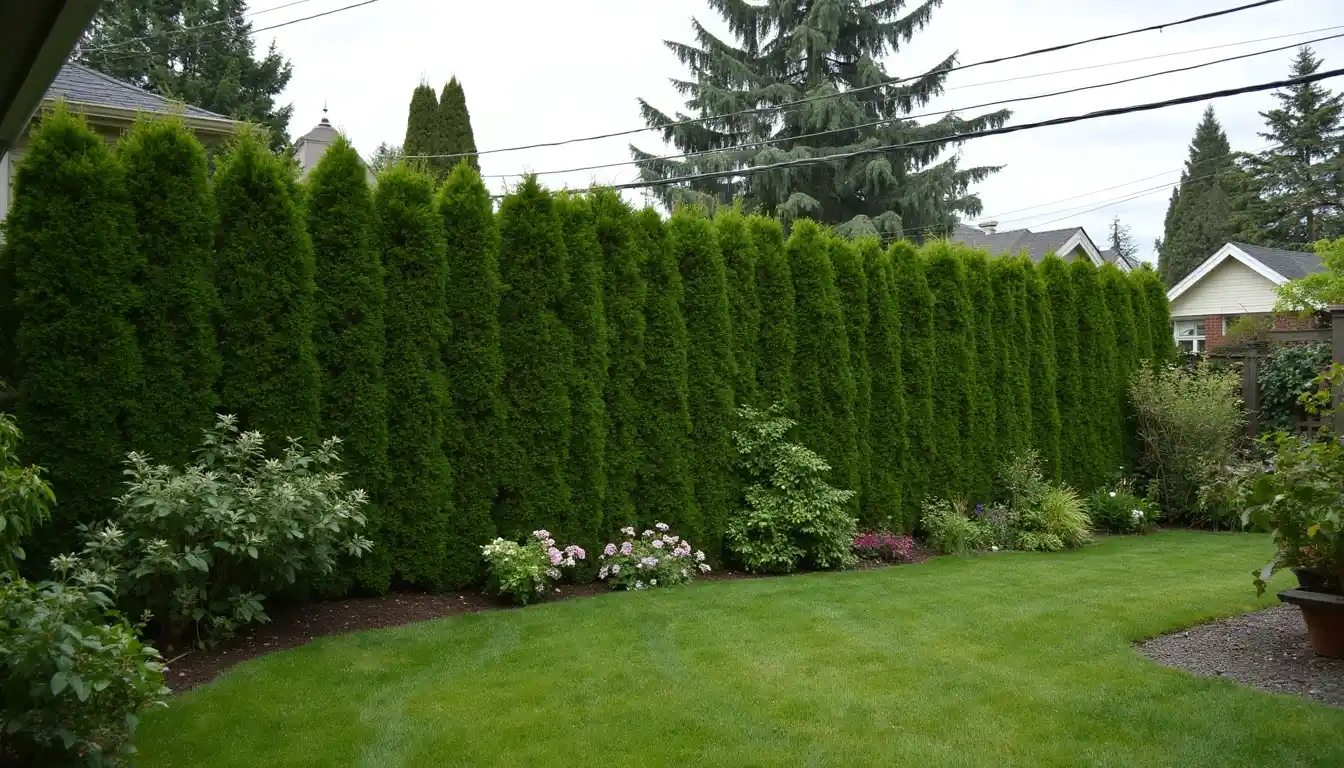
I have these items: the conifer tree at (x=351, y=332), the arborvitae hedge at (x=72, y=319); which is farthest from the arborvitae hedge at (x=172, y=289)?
the conifer tree at (x=351, y=332)

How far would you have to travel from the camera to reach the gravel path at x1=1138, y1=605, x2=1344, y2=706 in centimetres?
425

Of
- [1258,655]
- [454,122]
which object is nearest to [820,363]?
[1258,655]

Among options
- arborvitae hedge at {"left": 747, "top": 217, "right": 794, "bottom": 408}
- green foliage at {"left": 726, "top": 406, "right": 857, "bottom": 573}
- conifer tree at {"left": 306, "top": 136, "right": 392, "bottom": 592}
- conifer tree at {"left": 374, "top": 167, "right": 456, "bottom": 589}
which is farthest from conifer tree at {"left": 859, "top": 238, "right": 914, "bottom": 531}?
conifer tree at {"left": 306, "top": 136, "right": 392, "bottom": 592}

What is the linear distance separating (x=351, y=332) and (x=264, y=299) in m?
0.60

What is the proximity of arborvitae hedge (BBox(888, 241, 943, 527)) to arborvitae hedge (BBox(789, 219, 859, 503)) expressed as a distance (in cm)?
104

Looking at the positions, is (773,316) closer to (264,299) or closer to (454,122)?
(264,299)

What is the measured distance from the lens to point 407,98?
56.1 ft

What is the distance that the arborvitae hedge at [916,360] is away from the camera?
9.35m

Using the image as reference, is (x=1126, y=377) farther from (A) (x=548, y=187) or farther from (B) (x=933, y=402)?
(A) (x=548, y=187)

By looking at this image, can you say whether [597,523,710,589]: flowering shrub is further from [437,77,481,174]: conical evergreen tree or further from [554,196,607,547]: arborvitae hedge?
[437,77,481,174]: conical evergreen tree

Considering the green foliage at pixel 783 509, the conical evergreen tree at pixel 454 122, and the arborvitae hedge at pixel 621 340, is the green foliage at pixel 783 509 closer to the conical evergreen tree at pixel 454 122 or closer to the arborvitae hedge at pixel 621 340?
the arborvitae hedge at pixel 621 340

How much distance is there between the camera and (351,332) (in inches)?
230

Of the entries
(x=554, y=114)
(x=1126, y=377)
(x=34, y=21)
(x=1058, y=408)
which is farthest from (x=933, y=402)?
(x=554, y=114)

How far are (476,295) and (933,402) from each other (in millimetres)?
5581
